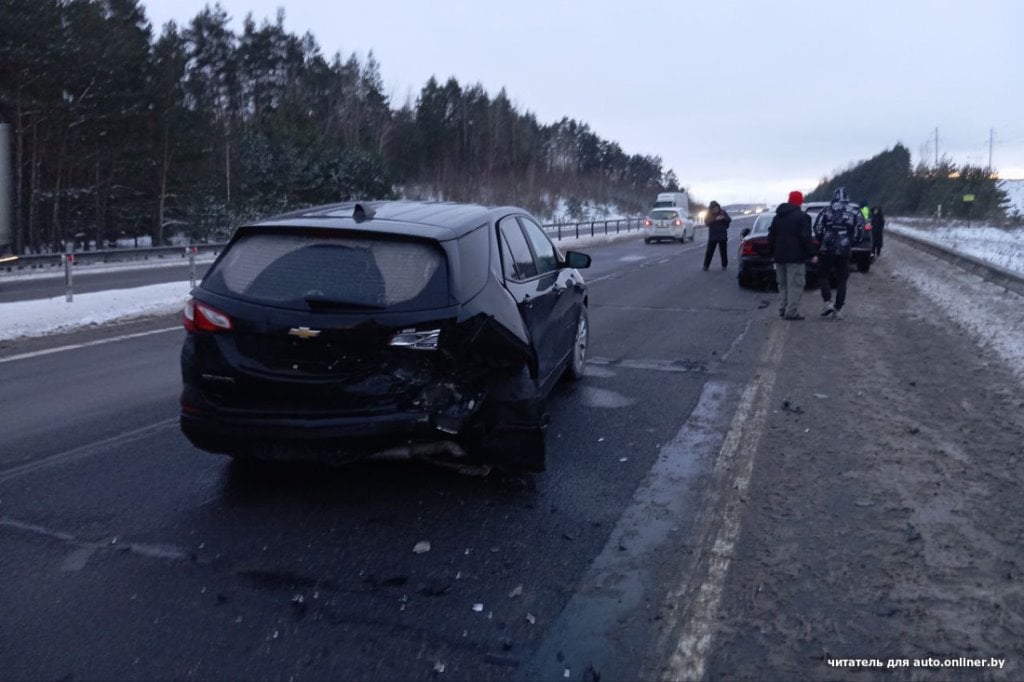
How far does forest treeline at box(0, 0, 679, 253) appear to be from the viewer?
34062 mm

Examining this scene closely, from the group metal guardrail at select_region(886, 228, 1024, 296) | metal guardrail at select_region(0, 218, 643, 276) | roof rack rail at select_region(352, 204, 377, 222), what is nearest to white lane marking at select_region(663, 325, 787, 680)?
roof rack rail at select_region(352, 204, 377, 222)

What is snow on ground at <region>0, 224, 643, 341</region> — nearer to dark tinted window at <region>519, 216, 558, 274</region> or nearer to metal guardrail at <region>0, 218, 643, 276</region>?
metal guardrail at <region>0, 218, 643, 276</region>

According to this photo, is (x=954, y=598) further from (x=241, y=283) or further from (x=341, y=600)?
(x=241, y=283)

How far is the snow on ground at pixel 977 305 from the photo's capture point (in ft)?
33.9

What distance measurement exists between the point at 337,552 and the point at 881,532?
286 cm

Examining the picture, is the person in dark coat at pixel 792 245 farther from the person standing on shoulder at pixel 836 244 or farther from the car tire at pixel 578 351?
the car tire at pixel 578 351

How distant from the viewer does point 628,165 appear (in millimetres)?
119625

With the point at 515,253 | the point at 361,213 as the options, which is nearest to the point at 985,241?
the point at 515,253

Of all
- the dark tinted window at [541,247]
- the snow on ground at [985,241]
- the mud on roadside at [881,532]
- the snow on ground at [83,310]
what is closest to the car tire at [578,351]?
the dark tinted window at [541,247]

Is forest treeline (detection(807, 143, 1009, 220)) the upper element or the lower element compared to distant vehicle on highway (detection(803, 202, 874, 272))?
upper

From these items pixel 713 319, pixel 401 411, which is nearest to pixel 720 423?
pixel 401 411

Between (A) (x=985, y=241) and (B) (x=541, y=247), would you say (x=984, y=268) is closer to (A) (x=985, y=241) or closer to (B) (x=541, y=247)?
(B) (x=541, y=247)

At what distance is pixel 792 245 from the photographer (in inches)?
496

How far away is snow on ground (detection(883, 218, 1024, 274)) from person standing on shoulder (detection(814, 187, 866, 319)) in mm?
4546
